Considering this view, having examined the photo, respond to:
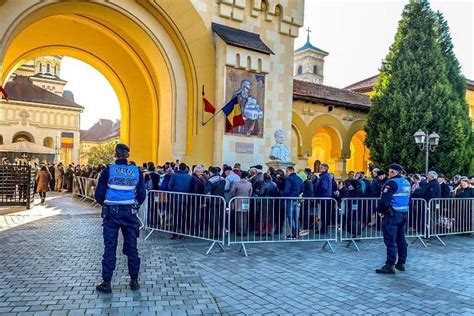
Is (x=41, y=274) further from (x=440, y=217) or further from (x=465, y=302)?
(x=440, y=217)

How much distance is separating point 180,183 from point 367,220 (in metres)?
4.36

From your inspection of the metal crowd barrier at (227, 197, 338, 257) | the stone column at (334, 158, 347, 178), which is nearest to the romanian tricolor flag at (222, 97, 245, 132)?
the metal crowd barrier at (227, 197, 338, 257)

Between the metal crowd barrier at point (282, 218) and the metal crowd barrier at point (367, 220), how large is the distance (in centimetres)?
38

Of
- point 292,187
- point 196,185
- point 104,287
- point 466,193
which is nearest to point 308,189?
point 292,187

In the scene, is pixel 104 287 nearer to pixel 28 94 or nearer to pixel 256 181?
pixel 256 181

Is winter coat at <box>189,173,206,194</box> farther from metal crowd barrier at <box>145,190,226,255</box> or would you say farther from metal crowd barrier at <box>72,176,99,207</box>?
metal crowd barrier at <box>72,176,99,207</box>

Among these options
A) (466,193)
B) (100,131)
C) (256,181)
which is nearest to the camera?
(256,181)

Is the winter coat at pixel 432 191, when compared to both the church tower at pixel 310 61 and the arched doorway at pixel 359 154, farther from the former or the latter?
the church tower at pixel 310 61

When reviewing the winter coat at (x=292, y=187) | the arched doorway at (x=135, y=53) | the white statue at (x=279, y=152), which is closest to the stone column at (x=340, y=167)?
the white statue at (x=279, y=152)

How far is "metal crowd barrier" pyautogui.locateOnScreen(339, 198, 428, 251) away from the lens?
8859 mm

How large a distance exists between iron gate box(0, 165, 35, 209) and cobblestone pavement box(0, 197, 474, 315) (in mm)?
3965

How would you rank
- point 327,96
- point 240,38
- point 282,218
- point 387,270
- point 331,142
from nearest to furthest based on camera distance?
point 387,270 < point 282,218 < point 240,38 < point 327,96 < point 331,142

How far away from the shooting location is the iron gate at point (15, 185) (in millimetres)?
12242

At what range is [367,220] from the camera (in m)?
9.22
